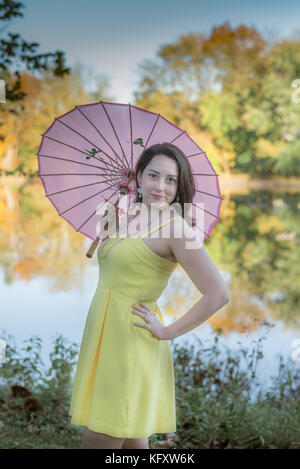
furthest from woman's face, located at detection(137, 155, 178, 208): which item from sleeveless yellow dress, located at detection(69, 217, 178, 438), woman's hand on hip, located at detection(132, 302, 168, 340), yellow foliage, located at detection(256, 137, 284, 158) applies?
yellow foliage, located at detection(256, 137, 284, 158)

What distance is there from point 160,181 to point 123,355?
0.60 metres

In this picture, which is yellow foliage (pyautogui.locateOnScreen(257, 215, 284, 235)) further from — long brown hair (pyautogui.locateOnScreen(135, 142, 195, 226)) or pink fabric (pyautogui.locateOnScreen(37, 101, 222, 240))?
long brown hair (pyautogui.locateOnScreen(135, 142, 195, 226))

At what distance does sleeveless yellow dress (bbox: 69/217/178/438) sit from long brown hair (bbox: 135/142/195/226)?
0.19 m

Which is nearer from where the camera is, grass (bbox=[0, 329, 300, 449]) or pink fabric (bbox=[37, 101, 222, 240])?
pink fabric (bbox=[37, 101, 222, 240])

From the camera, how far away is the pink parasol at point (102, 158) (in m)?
1.91

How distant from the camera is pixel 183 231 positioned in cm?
160

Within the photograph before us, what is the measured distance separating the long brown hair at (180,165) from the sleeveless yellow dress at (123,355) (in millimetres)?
190

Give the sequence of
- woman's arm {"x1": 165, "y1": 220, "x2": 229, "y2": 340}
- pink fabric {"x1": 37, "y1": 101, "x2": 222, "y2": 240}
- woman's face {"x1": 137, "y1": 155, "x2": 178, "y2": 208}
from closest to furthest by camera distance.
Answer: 1. woman's arm {"x1": 165, "y1": 220, "x2": 229, "y2": 340}
2. woman's face {"x1": 137, "y1": 155, "x2": 178, "y2": 208}
3. pink fabric {"x1": 37, "y1": 101, "x2": 222, "y2": 240}

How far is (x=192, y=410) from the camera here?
3039mm

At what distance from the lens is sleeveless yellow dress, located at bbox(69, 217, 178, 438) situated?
166 cm

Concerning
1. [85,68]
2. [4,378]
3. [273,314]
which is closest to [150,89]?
[85,68]

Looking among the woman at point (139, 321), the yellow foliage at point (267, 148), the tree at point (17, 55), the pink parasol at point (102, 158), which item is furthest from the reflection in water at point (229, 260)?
the yellow foliage at point (267, 148)
